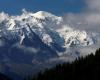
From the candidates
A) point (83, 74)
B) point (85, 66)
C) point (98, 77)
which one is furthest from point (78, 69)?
point (98, 77)

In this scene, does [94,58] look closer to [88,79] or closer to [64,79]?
[64,79]

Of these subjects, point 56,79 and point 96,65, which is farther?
point 56,79

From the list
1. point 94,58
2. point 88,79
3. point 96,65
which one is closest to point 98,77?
point 88,79

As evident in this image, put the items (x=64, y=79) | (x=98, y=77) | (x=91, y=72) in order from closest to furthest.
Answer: (x=98, y=77) → (x=91, y=72) → (x=64, y=79)

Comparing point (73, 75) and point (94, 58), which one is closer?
point (73, 75)

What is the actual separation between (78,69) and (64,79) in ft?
27.8

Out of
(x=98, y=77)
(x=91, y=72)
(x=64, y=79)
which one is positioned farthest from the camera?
(x=64, y=79)

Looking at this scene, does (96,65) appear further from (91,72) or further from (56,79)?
(56,79)

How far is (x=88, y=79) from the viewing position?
16762 cm

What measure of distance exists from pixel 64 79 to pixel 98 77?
93.3 ft

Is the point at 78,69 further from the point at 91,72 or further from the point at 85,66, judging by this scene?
the point at 91,72

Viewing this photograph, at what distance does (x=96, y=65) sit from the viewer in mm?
182250

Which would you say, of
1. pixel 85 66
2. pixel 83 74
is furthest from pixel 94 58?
pixel 83 74

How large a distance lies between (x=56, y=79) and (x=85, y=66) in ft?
48.3
